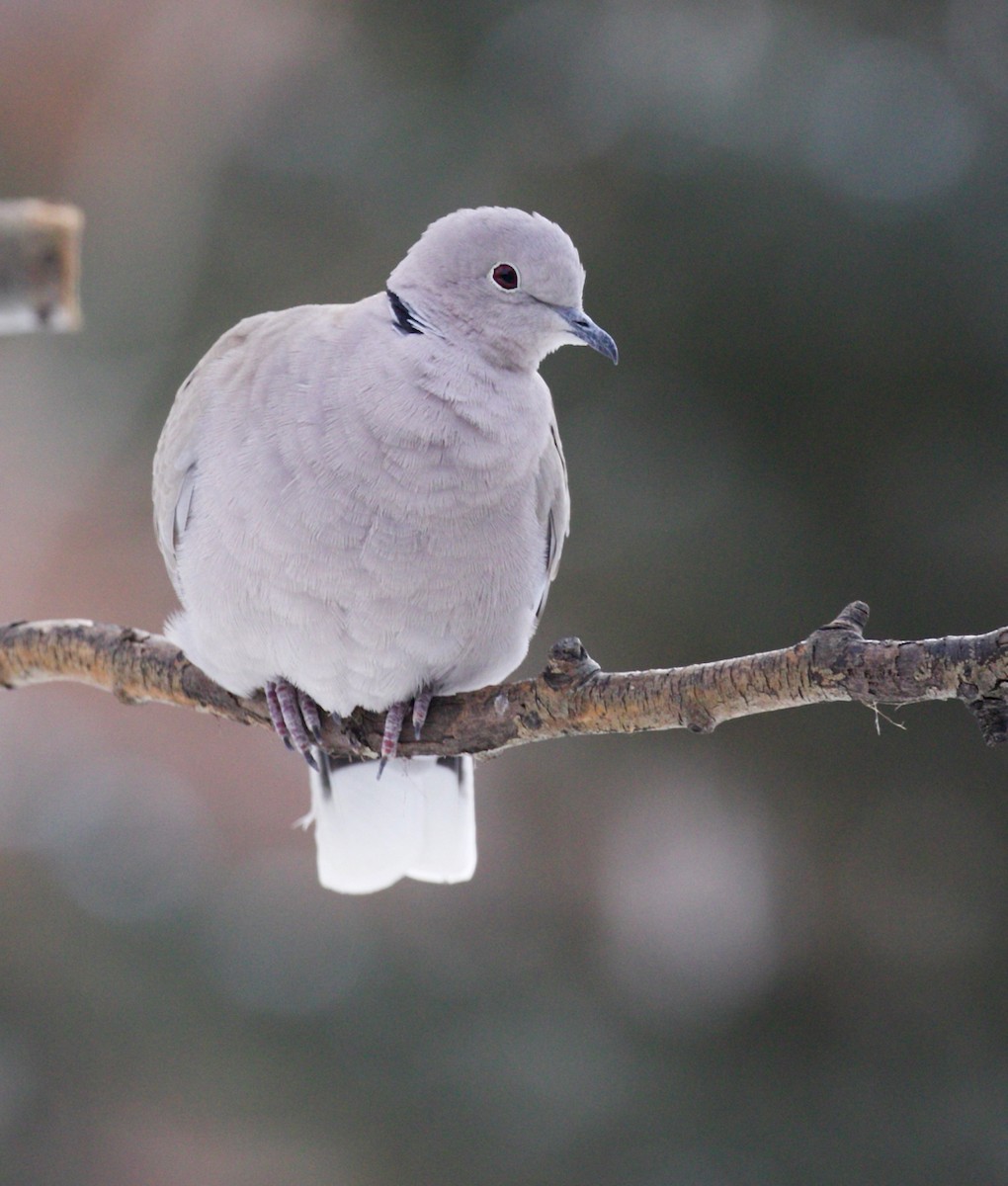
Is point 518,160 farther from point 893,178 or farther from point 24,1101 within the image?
point 24,1101

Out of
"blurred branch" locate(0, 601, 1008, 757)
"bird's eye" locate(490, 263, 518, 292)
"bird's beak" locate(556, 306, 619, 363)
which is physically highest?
"bird's eye" locate(490, 263, 518, 292)

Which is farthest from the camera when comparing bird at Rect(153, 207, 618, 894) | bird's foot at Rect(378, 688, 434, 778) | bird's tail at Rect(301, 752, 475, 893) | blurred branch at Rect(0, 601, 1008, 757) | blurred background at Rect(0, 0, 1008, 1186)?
blurred background at Rect(0, 0, 1008, 1186)

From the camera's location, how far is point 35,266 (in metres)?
0.90

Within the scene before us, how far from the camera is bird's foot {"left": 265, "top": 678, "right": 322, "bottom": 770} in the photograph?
1.26 metres

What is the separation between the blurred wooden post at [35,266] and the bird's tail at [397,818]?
0.69 m

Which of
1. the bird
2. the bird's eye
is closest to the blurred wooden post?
the bird

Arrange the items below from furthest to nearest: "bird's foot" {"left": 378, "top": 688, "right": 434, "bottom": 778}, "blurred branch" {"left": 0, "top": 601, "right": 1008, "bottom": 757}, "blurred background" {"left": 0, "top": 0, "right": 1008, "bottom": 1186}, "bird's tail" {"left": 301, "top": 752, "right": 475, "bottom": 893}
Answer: "blurred background" {"left": 0, "top": 0, "right": 1008, "bottom": 1186}
"bird's tail" {"left": 301, "top": 752, "right": 475, "bottom": 893}
"bird's foot" {"left": 378, "top": 688, "right": 434, "bottom": 778}
"blurred branch" {"left": 0, "top": 601, "right": 1008, "bottom": 757}

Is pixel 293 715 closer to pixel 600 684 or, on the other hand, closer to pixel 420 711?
pixel 420 711

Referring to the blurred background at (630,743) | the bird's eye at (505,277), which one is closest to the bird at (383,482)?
the bird's eye at (505,277)

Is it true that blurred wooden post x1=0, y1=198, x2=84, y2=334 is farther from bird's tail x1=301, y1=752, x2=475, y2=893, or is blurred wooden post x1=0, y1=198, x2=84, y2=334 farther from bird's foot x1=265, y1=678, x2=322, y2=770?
bird's tail x1=301, y1=752, x2=475, y2=893

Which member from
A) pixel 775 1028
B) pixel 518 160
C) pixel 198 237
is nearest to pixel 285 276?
pixel 198 237

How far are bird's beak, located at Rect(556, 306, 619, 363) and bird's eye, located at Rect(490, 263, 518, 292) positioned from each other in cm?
5

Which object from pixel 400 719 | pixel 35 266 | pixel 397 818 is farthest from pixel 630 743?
pixel 35 266

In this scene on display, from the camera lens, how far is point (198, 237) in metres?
2.78
